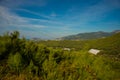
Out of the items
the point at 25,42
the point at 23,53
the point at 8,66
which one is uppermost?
the point at 25,42

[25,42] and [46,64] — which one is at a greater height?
[25,42]

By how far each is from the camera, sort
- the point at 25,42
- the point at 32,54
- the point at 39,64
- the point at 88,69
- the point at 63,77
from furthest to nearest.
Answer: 1. the point at 25,42
2. the point at 32,54
3. the point at 39,64
4. the point at 88,69
5. the point at 63,77

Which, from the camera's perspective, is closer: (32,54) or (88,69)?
(88,69)

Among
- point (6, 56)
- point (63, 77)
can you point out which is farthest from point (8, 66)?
point (63, 77)

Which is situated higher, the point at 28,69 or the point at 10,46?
the point at 10,46

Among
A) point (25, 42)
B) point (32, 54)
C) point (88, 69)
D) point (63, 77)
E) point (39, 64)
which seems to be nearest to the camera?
point (63, 77)

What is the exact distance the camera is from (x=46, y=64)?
4426mm

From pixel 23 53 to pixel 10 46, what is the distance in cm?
58

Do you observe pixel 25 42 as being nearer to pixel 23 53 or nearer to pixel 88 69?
pixel 23 53

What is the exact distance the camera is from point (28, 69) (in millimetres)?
4371

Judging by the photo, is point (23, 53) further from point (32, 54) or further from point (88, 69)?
point (88, 69)

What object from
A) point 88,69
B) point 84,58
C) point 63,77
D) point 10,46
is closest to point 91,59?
point 84,58

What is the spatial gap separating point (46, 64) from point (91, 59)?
1.64 m

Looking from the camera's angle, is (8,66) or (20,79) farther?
(8,66)
